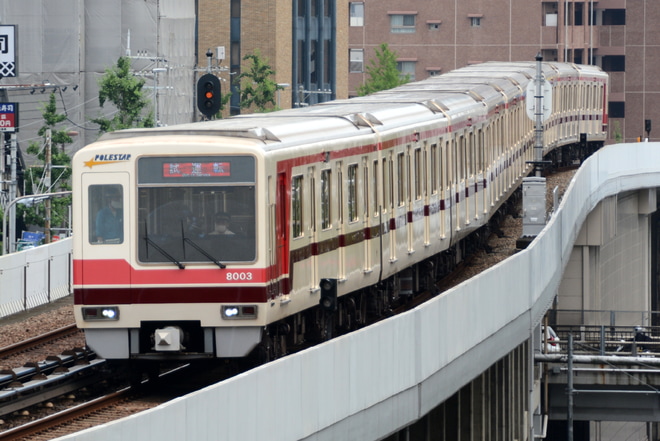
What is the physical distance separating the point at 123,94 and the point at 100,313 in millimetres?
34201

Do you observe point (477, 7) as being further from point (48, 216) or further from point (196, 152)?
point (196, 152)

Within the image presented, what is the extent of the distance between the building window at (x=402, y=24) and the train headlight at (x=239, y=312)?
285ft

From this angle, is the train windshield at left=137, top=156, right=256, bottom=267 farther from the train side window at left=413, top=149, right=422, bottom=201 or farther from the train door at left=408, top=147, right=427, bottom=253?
the train side window at left=413, top=149, right=422, bottom=201

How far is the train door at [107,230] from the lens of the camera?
1498 centimetres

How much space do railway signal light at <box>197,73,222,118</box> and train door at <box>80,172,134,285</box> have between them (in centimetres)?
1081

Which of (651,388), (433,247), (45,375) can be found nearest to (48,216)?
(651,388)

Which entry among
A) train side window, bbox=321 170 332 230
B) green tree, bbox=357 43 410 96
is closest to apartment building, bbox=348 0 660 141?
green tree, bbox=357 43 410 96

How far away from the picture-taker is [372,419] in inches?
559

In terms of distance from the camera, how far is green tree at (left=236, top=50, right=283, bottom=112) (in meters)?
71.9

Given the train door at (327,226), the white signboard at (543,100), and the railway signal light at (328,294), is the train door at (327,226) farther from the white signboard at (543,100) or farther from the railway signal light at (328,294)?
the white signboard at (543,100)

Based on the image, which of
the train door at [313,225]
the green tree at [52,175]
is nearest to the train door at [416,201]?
the train door at [313,225]

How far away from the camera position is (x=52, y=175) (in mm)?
49031

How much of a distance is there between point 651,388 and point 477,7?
68.6 m

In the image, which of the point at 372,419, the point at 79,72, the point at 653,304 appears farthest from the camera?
the point at 653,304
